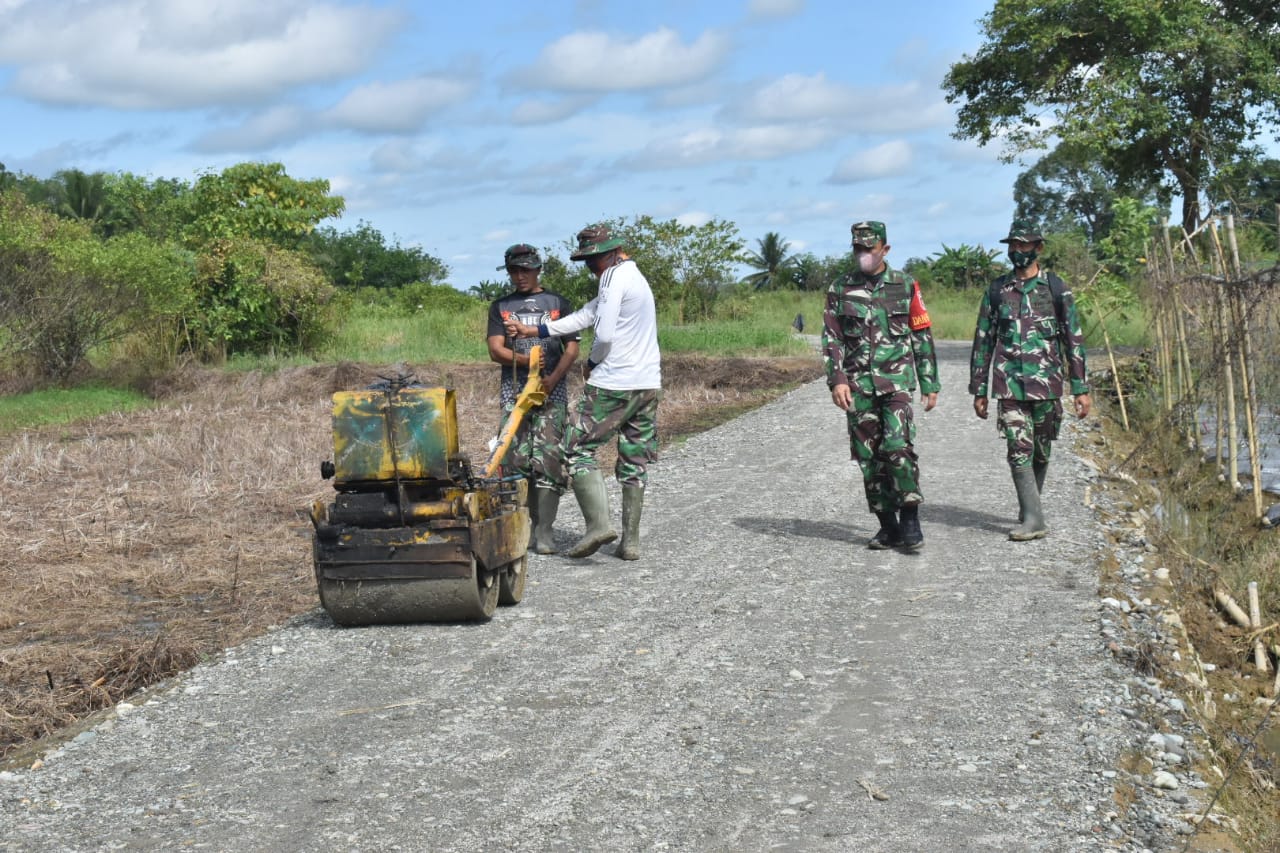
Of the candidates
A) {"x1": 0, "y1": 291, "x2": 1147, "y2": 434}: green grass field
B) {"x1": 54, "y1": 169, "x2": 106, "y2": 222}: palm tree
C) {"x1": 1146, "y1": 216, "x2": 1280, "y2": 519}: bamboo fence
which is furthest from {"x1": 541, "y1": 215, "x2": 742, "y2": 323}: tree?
{"x1": 54, "y1": 169, "x2": 106, "y2": 222}: palm tree

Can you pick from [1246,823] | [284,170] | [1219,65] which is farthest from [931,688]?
[284,170]

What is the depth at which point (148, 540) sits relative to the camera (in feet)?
32.6

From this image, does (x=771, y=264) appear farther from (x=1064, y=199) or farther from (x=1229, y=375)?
(x=1229, y=375)

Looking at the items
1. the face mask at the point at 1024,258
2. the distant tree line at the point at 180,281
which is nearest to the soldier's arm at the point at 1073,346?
the face mask at the point at 1024,258

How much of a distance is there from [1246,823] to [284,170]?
92.2 ft

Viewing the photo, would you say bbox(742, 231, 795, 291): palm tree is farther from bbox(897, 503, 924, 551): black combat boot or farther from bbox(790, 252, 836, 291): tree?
bbox(897, 503, 924, 551): black combat boot

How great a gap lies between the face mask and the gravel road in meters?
1.86

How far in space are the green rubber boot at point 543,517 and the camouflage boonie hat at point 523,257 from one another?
4.73 ft

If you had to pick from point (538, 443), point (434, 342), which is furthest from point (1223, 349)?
point (434, 342)

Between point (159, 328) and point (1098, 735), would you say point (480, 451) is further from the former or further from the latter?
point (159, 328)

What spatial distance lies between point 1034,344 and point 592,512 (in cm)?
309

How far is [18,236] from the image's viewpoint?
2248cm

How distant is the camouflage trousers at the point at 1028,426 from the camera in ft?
29.8

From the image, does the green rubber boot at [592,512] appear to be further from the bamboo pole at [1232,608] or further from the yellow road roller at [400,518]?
the bamboo pole at [1232,608]
